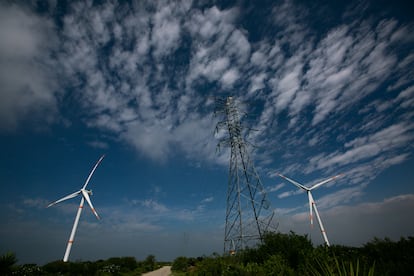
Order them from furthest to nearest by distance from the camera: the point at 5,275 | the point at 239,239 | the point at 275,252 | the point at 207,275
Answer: the point at 239,239, the point at 275,252, the point at 5,275, the point at 207,275

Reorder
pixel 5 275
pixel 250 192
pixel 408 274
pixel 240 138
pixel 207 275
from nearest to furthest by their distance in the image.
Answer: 1. pixel 408 274
2. pixel 207 275
3. pixel 5 275
4. pixel 250 192
5. pixel 240 138

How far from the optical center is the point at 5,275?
14.1 metres

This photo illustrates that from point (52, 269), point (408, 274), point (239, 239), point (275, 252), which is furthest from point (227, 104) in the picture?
point (52, 269)

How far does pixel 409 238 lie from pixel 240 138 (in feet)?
57.3

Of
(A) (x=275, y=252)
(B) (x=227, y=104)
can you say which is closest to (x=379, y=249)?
(A) (x=275, y=252)

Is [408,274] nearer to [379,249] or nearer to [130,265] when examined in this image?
[379,249]

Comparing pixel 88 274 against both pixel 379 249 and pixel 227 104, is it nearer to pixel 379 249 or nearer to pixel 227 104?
pixel 227 104

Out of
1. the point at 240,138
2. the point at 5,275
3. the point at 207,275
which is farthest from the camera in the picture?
the point at 240,138

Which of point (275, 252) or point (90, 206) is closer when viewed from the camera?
point (275, 252)

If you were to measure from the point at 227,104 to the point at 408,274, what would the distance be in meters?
23.5

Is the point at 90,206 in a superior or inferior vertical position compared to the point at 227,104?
inferior

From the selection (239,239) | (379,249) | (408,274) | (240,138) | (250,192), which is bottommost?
(408,274)

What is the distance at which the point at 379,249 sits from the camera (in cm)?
1673

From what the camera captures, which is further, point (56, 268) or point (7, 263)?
point (56, 268)
